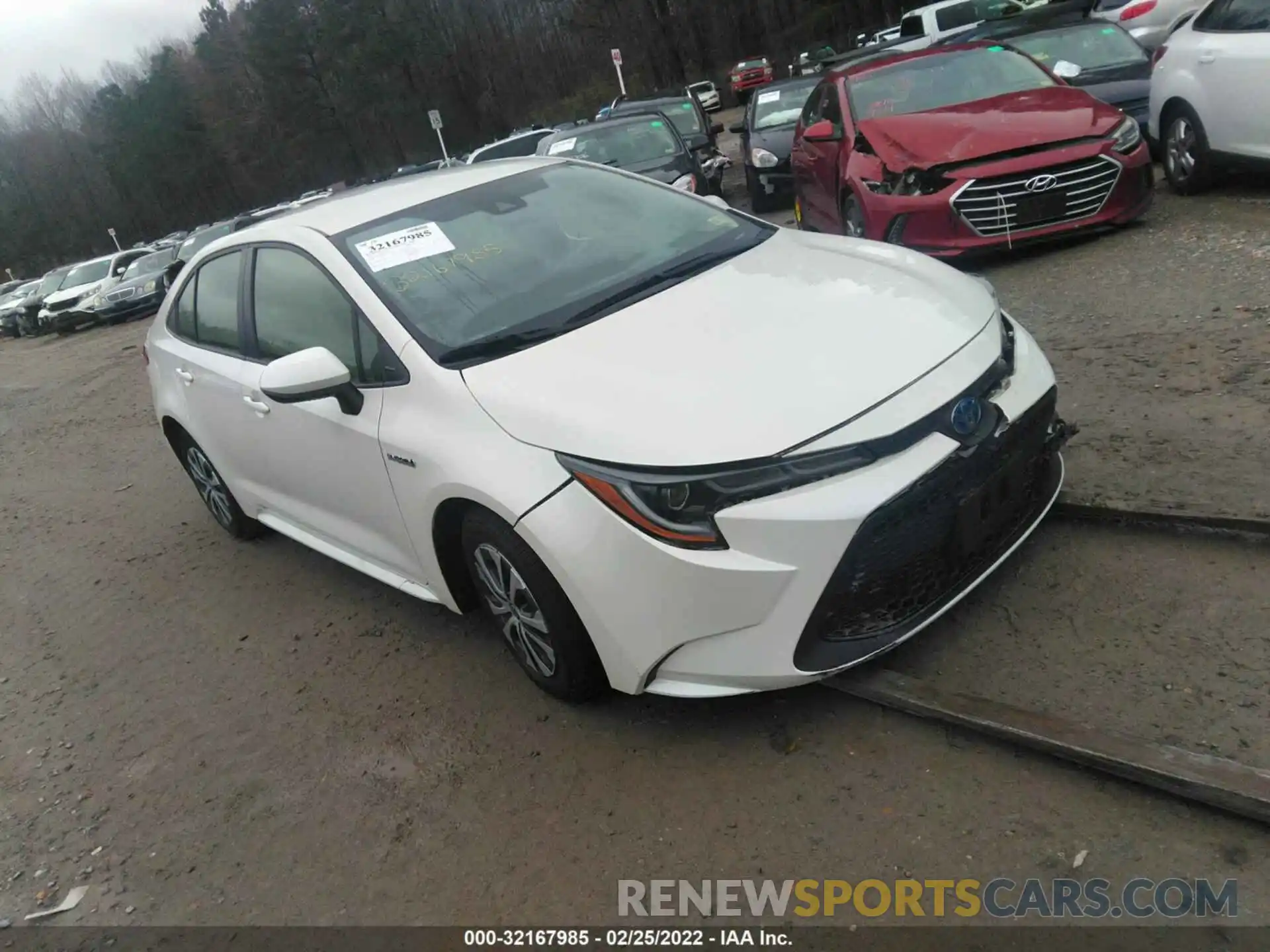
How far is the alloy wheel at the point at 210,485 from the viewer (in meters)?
5.36

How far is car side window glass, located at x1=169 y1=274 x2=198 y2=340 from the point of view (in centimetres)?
502

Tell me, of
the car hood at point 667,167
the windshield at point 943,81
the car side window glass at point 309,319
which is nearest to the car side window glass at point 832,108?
the windshield at point 943,81

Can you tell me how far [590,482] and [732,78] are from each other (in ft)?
152

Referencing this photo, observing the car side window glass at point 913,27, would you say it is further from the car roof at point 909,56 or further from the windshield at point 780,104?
the car roof at point 909,56

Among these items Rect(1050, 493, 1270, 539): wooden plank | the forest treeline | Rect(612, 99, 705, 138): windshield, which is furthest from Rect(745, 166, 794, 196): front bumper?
the forest treeline

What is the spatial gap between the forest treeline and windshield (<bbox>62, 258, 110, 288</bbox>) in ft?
109

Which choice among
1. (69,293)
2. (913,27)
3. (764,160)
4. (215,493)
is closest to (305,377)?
(215,493)

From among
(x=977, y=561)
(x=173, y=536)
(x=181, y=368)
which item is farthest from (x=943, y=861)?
(x=173, y=536)

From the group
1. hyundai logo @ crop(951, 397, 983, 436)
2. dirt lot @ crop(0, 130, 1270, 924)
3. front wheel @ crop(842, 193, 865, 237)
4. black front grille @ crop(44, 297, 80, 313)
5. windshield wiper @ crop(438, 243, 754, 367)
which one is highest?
windshield wiper @ crop(438, 243, 754, 367)

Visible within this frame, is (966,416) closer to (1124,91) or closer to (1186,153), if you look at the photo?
(1186,153)

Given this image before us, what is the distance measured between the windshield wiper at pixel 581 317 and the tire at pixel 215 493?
2501mm

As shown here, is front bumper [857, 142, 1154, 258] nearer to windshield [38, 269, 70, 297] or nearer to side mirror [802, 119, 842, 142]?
side mirror [802, 119, 842, 142]

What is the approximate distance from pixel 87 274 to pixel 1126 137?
26.8m

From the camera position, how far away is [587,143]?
11.1 meters
